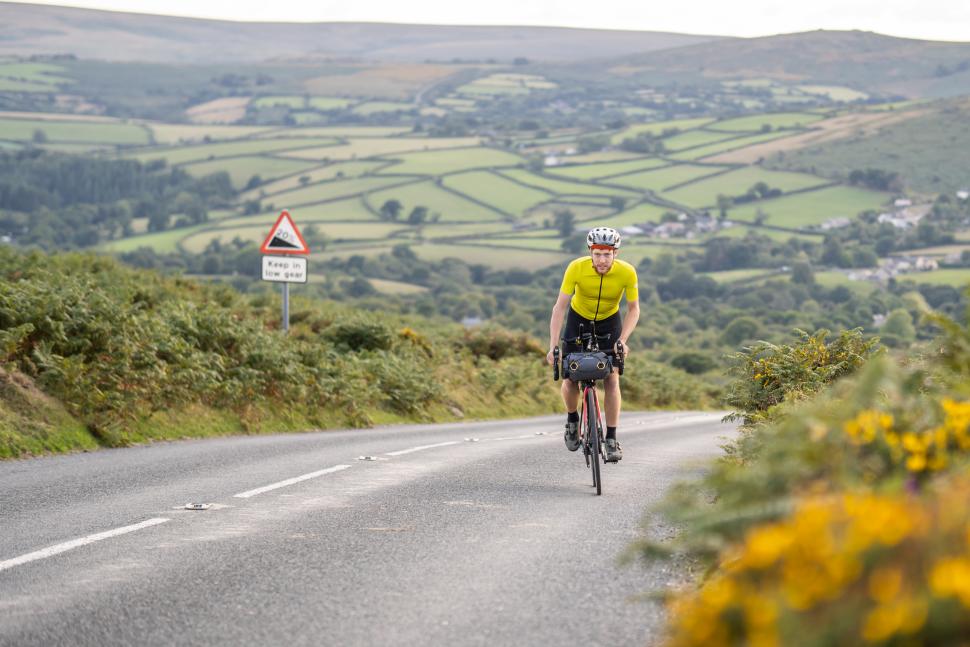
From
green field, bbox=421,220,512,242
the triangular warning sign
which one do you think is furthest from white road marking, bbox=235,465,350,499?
green field, bbox=421,220,512,242

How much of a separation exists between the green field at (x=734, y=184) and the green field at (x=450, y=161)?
900 inches

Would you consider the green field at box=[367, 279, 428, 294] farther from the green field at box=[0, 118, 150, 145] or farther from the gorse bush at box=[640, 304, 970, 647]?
the gorse bush at box=[640, 304, 970, 647]

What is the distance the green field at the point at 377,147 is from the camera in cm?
14188

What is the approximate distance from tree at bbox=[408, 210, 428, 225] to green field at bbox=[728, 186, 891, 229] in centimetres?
2715

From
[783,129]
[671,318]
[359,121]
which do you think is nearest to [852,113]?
[783,129]

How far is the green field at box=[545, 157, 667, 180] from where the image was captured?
134125 millimetres

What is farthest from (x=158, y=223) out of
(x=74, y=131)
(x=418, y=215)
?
(x=74, y=131)

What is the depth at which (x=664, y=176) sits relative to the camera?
13050 cm

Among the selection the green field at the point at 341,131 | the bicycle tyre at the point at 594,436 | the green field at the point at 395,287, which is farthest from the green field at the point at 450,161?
the bicycle tyre at the point at 594,436

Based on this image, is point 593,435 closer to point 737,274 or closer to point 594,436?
point 594,436

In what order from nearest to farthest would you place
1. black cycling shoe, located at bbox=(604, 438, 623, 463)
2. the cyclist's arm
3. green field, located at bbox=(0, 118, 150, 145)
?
the cyclist's arm, black cycling shoe, located at bbox=(604, 438, 623, 463), green field, located at bbox=(0, 118, 150, 145)

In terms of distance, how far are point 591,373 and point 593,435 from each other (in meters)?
0.53

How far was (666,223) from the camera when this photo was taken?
371 ft

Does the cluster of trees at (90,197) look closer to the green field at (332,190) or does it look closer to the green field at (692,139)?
the green field at (332,190)
